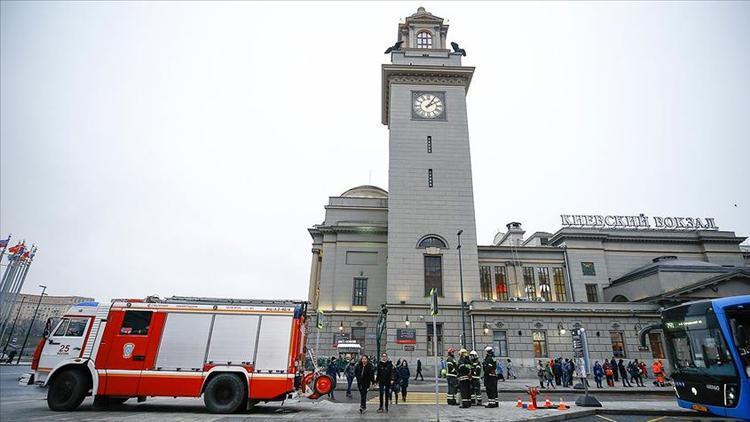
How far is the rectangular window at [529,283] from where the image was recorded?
40.3 meters

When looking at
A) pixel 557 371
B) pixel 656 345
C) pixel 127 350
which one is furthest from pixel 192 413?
pixel 656 345

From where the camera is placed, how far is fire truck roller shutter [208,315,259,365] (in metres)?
11.9

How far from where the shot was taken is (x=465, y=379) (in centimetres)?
Answer: 1366

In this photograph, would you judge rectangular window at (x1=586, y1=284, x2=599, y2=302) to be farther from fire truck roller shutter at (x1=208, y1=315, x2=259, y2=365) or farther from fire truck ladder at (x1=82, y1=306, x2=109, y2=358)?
fire truck ladder at (x1=82, y1=306, x2=109, y2=358)

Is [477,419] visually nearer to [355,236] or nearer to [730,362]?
[730,362]

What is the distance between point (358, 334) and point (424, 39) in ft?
116

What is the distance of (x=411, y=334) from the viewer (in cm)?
3139

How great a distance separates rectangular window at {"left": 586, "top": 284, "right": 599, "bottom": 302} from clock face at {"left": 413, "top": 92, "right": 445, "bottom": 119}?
2538 cm

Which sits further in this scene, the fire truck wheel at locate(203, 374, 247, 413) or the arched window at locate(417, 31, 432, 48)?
the arched window at locate(417, 31, 432, 48)

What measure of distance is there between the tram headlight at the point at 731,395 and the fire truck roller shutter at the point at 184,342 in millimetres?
15265

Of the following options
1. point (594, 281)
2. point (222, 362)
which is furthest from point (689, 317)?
point (594, 281)

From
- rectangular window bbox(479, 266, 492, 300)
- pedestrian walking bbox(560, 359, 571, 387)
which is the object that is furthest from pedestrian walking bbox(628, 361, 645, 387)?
rectangular window bbox(479, 266, 492, 300)

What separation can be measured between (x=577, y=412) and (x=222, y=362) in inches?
464

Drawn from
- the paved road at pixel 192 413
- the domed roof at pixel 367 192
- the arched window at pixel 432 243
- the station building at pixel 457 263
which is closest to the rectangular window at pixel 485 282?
the station building at pixel 457 263
